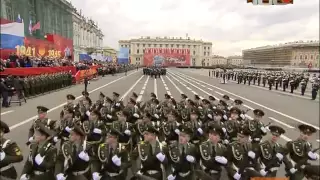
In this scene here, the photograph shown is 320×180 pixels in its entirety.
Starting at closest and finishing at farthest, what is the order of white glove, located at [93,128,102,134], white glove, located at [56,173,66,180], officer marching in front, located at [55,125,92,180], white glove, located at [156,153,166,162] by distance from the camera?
white glove, located at [56,173,66,180], officer marching in front, located at [55,125,92,180], white glove, located at [156,153,166,162], white glove, located at [93,128,102,134]

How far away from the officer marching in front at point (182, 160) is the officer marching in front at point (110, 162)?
717mm

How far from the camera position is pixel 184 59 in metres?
118

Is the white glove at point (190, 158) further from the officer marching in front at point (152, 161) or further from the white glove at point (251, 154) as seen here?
the white glove at point (251, 154)

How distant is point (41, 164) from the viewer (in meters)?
4.57

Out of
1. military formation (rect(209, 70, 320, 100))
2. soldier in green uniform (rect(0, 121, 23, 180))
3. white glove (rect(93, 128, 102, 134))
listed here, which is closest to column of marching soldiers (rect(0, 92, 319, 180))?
soldier in green uniform (rect(0, 121, 23, 180))

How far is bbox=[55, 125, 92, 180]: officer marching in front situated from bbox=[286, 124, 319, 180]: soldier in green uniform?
3.36 metres

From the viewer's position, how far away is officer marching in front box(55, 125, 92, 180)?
15.3 ft

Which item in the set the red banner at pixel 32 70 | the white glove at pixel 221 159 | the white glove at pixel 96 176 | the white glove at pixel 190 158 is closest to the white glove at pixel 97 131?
the white glove at pixel 96 176

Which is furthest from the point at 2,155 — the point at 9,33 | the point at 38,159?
the point at 9,33

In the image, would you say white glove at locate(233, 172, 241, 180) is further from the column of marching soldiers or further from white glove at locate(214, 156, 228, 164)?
white glove at locate(214, 156, 228, 164)

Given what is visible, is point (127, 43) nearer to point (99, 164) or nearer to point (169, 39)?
point (169, 39)

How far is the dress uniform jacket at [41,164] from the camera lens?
4598 mm

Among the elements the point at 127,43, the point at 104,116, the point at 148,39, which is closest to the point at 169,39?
the point at 148,39

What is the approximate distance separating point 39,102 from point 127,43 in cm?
13182
